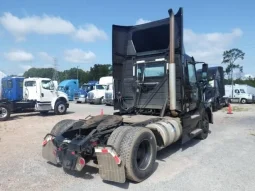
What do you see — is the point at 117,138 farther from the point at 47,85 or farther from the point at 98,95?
the point at 98,95

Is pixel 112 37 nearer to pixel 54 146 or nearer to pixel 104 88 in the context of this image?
pixel 54 146

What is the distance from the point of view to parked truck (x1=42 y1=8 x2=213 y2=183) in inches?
183

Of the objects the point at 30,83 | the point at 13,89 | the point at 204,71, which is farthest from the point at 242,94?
the point at 13,89

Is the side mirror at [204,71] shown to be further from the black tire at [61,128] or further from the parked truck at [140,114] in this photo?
the black tire at [61,128]

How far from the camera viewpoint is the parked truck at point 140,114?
464cm

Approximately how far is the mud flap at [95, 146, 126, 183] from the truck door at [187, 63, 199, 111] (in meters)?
3.81

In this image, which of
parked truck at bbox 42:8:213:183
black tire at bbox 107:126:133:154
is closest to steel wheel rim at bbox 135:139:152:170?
parked truck at bbox 42:8:213:183

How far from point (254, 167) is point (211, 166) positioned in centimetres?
91

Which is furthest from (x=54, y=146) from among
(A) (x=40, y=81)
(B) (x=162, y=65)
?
(A) (x=40, y=81)

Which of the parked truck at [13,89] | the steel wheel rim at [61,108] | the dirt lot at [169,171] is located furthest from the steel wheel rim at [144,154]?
the parked truck at [13,89]

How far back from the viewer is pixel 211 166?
18.5 feet

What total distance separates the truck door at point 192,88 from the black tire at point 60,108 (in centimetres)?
1087

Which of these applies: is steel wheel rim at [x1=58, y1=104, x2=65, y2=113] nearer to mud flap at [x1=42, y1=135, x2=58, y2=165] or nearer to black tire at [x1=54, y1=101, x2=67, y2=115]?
black tire at [x1=54, y1=101, x2=67, y2=115]

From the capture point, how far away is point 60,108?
17.0 metres
